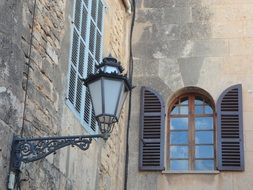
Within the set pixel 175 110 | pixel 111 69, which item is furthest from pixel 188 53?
pixel 111 69

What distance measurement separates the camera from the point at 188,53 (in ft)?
35.9

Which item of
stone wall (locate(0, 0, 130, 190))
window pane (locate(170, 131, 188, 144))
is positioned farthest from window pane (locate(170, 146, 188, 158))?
stone wall (locate(0, 0, 130, 190))

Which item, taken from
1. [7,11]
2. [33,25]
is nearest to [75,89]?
[33,25]

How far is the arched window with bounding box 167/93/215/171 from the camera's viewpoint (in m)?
10.4

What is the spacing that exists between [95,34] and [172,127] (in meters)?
2.68

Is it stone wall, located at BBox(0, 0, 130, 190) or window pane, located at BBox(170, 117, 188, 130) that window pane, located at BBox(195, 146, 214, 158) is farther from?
stone wall, located at BBox(0, 0, 130, 190)

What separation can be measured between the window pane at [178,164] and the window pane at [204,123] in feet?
2.11

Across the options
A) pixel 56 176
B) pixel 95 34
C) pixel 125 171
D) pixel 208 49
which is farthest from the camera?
pixel 208 49

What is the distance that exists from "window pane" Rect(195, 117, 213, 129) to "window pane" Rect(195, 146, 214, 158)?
1.17ft

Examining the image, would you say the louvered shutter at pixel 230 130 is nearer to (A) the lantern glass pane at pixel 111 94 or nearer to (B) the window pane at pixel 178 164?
(B) the window pane at pixel 178 164

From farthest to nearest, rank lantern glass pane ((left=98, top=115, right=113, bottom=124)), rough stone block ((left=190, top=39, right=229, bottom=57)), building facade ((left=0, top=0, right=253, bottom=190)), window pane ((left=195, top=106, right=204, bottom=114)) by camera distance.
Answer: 1. rough stone block ((left=190, top=39, right=229, bottom=57))
2. window pane ((left=195, top=106, right=204, bottom=114))
3. building facade ((left=0, top=0, right=253, bottom=190))
4. lantern glass pane ((left=98, top=115, right=113, bottom=124))

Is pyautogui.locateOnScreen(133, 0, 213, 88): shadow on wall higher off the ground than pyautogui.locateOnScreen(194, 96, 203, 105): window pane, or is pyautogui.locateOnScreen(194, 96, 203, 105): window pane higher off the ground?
pyautogui.locateOnScreen(133, 0, 213, 88): shadow on wall

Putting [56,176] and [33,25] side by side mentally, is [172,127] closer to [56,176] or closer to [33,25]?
[56,176]

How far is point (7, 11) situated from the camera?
5629 millimetres
